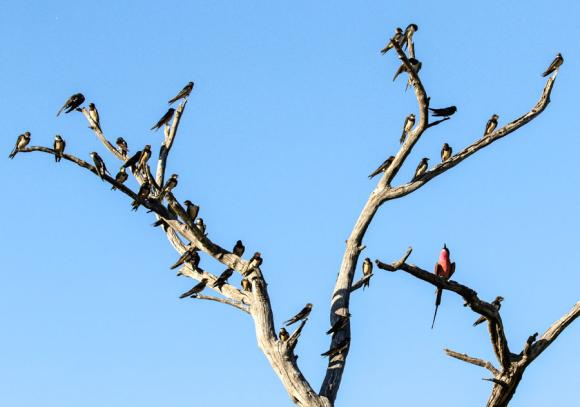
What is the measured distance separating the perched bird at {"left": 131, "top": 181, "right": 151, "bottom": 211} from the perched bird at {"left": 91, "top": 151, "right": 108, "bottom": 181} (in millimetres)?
470

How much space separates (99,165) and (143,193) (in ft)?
2.46

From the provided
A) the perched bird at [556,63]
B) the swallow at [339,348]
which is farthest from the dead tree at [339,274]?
the perched bird at [556,63]

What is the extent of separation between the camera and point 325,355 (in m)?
11.7

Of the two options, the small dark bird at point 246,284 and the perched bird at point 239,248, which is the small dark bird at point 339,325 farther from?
the perched bird at point 239,248

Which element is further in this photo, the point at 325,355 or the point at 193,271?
the point at 193,271

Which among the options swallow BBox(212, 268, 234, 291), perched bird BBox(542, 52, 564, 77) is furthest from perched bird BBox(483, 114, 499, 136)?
swallow BBox(212, 268, 234, 291)

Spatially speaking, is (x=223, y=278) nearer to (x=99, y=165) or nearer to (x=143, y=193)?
(x=143, y=193)

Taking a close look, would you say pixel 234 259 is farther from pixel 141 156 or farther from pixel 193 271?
pixel 141 156

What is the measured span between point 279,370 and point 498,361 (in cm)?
233

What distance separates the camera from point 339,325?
11.7 m

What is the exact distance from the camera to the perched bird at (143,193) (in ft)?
42.4

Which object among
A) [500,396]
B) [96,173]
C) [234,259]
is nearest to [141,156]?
[96,173]

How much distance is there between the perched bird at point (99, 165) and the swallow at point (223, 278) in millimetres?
1772

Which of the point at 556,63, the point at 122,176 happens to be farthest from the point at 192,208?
the point at 556,63
